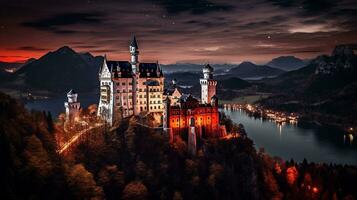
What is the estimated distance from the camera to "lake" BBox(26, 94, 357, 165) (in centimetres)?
6988

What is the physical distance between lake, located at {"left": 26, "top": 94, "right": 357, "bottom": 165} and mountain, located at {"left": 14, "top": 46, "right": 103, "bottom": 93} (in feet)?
106

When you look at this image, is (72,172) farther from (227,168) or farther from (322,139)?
(322,139)

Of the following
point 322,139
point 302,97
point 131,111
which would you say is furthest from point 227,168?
point 302,97

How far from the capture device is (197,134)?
4338cm

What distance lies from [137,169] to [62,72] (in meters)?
131

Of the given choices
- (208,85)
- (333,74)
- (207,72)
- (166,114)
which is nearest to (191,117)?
(166,114)

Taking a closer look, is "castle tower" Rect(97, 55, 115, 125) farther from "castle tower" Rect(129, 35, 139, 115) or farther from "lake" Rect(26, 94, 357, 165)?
"lake" Rect(26, 94, 357, 165)

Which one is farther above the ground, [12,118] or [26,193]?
[12,118]

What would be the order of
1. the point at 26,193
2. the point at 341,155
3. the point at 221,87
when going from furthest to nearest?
the point at 221,87 < the point at 341,155 < the point at 26,193

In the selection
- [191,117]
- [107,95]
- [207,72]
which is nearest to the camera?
[191,117]

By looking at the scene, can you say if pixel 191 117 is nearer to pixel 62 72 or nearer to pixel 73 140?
pixel 73 140

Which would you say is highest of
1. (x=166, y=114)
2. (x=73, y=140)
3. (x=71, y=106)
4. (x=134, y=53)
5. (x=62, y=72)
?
(x=62, y=72)

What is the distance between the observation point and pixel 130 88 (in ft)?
147

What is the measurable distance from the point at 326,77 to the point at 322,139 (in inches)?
4057
